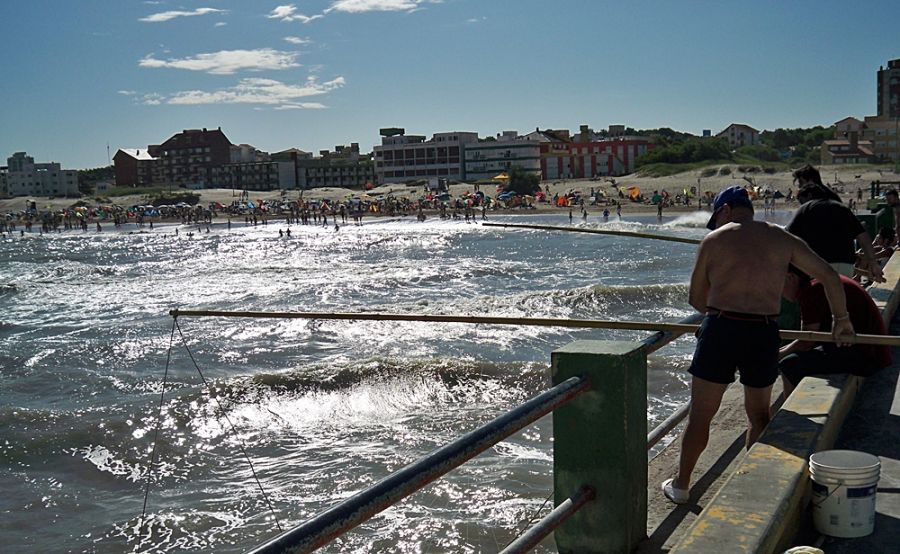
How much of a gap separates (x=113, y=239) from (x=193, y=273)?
50598 mm

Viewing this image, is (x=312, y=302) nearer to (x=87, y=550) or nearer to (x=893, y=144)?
(x=87, y=550)

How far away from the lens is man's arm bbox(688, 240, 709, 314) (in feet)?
14.0

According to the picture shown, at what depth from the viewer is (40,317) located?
90.6 feet

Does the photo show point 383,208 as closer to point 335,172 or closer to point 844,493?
point 335,172

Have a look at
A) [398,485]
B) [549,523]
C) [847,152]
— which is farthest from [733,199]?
[847,152]

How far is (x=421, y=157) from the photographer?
136 m

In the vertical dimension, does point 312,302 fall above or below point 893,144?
below

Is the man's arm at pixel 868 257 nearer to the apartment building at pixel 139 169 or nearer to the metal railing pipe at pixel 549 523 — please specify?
the metal railing pipe at pixel 549 523

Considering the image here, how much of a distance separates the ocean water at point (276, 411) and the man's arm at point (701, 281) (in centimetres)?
267

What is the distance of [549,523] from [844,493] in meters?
1.30

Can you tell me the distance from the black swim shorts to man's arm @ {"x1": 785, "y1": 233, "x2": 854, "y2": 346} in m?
0.30

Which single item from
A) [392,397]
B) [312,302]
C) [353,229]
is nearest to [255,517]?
[392,397]

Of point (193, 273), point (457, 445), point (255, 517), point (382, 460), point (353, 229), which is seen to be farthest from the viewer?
point (353, 229)

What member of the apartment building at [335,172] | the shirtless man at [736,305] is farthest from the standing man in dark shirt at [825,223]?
the apartment building at [335,172]
